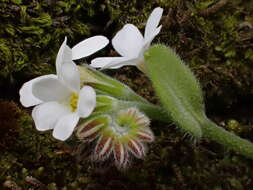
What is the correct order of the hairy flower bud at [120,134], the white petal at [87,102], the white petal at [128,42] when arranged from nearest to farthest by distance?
1. the white petal at [87,102]
2. the hairy flower bud at [120,134]
3. the white petal at [128,42]

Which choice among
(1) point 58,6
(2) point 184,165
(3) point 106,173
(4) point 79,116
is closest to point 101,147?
(4) point 79,116

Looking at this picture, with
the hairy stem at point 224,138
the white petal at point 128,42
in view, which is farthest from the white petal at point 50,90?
the hairy stem at point 224,138

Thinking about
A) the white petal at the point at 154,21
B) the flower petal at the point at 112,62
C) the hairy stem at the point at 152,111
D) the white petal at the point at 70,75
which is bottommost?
the hairy stem at the point at 152,111

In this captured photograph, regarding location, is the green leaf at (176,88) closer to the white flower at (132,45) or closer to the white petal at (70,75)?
the white flower at (132,45)

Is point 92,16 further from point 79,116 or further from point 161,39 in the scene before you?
point 79,116

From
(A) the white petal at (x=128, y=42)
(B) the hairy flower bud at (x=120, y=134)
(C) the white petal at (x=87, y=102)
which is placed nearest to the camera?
(C) the white petal at (x=87, y=102)

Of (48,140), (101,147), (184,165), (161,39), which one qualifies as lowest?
(184,165)


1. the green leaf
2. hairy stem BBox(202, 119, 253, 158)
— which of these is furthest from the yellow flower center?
hairy stem BBox(202, 119, 253, 158)

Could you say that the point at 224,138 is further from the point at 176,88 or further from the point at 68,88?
the point at 68,88
